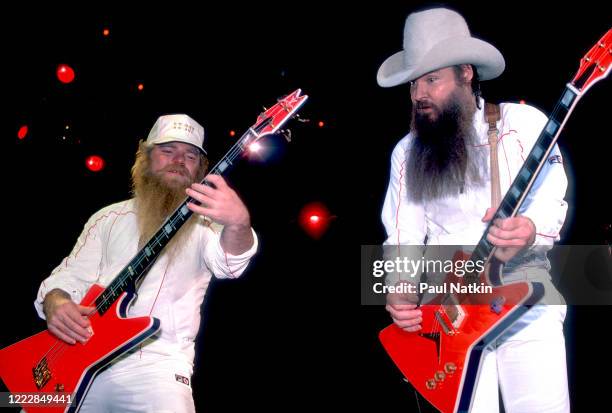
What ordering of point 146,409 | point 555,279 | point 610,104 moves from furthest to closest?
point 555,279
point 610,104
point 146,409

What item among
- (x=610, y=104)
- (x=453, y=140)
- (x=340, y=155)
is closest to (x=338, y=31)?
(x=340, y=155)

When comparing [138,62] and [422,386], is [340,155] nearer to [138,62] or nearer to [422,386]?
[138,62]

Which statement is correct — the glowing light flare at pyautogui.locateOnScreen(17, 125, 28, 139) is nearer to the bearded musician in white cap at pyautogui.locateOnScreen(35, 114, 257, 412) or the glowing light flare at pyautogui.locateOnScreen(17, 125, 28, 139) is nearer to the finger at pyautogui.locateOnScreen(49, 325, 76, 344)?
the bearded musician in white cap at pyautogui.locateOnScreen(35, 114, 257, 412)

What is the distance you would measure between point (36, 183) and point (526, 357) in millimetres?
4033

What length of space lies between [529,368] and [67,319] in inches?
80.0

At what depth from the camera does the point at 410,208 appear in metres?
2.65

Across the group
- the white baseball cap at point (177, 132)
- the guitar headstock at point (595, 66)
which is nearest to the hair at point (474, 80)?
the guitar headstock at point (595, 66)

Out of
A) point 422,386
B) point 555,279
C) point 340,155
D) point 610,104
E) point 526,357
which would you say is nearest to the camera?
point 526,357

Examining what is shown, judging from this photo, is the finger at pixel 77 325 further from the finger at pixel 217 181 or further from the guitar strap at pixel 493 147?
the guitar strap at pixel 493 147

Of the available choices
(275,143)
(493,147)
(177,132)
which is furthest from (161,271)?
(275,143)

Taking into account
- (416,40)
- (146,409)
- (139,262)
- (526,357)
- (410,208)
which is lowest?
(146,409)

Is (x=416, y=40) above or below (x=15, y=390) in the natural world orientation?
above

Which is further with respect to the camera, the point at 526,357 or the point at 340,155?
the point at 340,155

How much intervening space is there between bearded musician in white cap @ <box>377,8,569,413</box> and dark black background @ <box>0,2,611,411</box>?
1.71 meters
